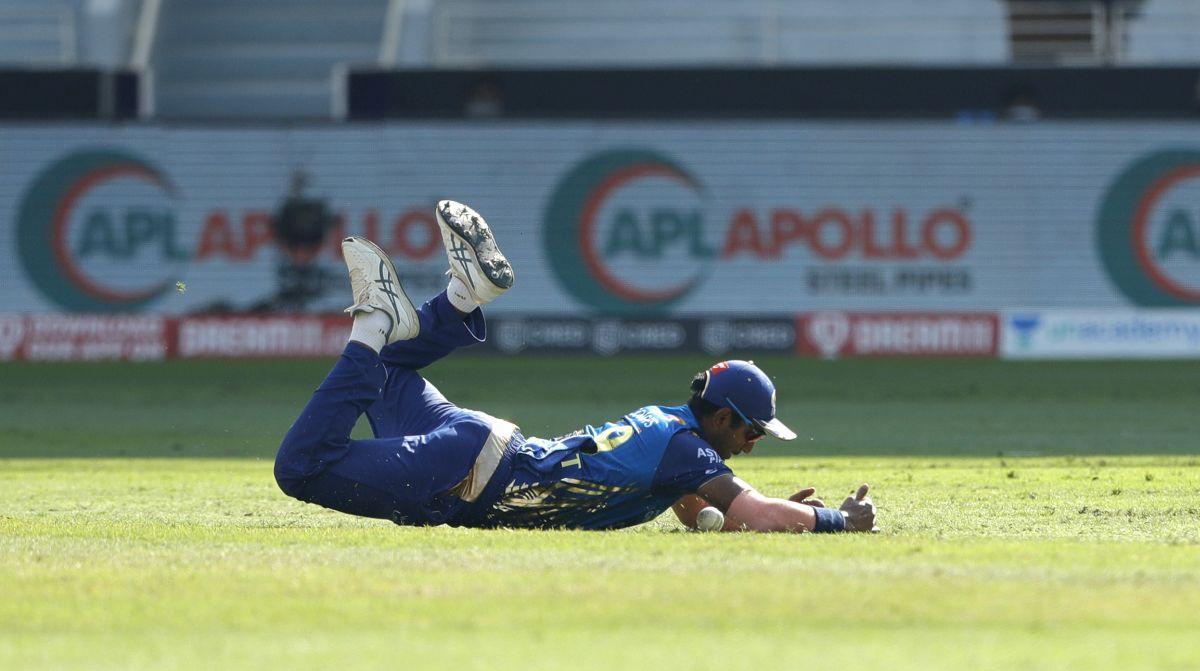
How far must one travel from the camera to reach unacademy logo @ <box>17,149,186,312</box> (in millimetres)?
28141

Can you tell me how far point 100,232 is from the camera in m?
28.4

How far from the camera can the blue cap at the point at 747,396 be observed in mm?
7926

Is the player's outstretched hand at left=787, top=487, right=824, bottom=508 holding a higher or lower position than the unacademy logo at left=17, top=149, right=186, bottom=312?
higher

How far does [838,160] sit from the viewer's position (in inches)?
1095

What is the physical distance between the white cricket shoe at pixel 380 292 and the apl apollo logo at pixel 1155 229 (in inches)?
834

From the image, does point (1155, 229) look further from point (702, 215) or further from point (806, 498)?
point (806, 498)

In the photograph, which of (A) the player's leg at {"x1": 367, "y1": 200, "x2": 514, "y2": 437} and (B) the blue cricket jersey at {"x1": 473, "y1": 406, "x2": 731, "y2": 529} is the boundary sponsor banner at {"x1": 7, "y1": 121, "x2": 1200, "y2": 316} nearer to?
(A) the player's leg at {"x1": 367, "y1": 200, "x2": 514, "y2": 437}

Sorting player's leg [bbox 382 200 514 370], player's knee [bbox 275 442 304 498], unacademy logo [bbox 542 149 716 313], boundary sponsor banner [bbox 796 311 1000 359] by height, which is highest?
player's leg [bbox 382 200 514 370]

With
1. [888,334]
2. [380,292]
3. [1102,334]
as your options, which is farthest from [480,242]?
[1102,334]

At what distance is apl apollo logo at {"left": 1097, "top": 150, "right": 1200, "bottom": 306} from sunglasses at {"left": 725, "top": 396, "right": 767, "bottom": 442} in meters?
21.2

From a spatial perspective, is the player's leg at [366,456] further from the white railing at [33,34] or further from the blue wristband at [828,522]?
the white railing at [33,34]

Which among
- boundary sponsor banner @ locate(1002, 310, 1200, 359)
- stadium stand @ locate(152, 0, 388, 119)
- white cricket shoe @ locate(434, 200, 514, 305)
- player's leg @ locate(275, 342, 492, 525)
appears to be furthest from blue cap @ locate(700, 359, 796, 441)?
stadium stand @ locate(152, 0, 388, 119)

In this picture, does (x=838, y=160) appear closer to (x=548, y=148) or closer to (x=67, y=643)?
(x=548, y=148)

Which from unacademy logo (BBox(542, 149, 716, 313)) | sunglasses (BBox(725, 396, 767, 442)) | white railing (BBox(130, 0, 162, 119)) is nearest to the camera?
sunglasses (BBox(725, 396, 767, 442))
